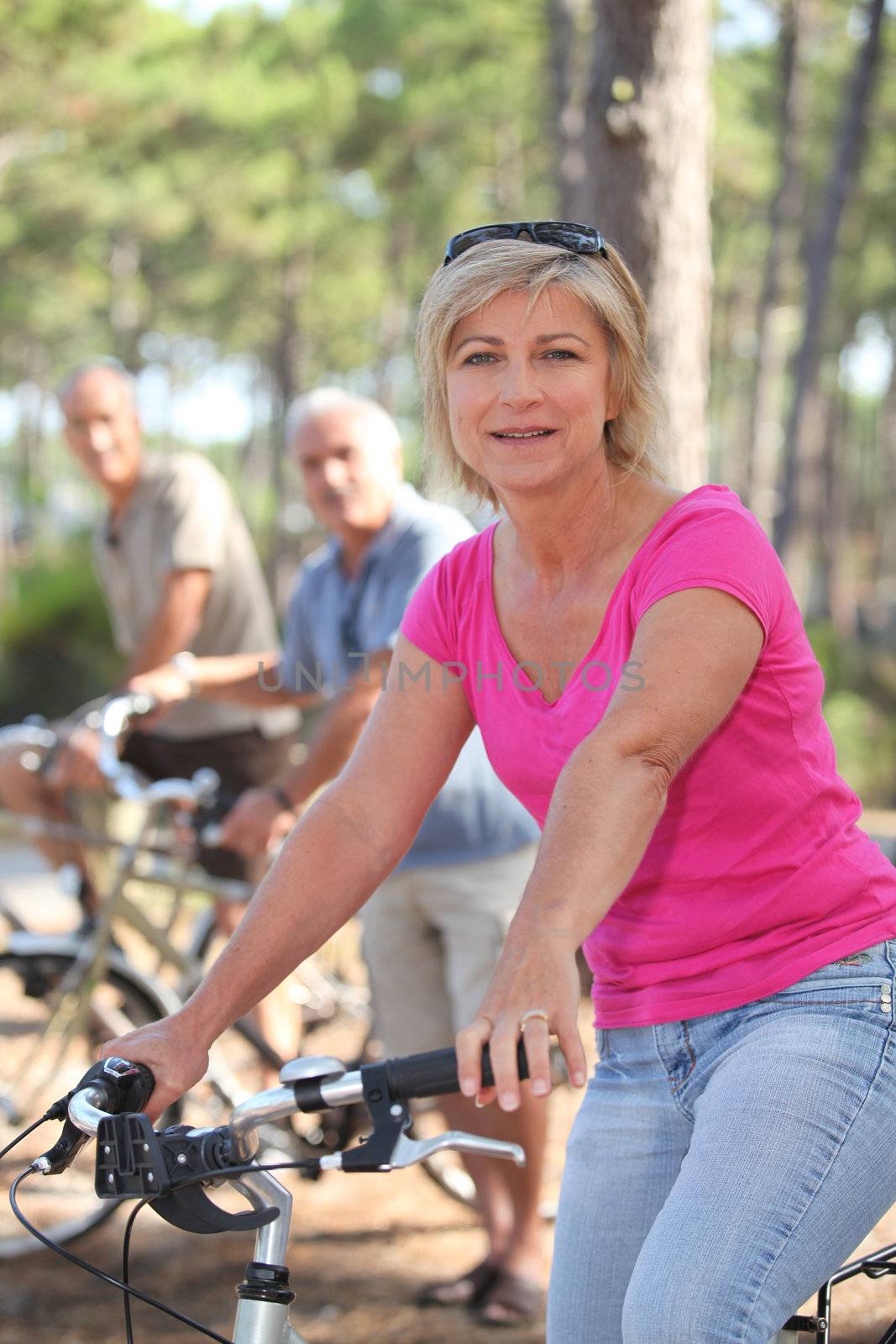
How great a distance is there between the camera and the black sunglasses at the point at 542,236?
1900 mm

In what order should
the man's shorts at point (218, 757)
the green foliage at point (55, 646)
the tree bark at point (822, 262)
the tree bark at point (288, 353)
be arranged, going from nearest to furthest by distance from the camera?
1. the man's shorts at point (218, 757)
2. the tree bark at point (822, 262)
3. the green foliage at point (55, 646)
4. the tree bark at point (288, 353)

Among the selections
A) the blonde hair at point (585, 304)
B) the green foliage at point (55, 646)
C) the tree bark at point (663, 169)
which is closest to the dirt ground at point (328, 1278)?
the blonde hair at point (585, 304)

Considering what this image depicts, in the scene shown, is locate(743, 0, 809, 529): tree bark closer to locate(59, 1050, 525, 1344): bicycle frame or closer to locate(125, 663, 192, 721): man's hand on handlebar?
locate(125, 663, 192, 721): man's hand on handlebar

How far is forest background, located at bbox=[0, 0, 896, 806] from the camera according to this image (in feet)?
17.9

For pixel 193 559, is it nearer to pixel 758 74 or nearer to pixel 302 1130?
pixel 302 1130

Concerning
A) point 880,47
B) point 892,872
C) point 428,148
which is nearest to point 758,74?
point 880,47

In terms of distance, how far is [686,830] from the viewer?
1.78 m

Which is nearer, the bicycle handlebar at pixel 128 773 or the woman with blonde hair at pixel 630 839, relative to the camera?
the woman with blonde hair at pixel 630 839

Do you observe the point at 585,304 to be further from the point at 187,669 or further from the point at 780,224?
the point at 780,224

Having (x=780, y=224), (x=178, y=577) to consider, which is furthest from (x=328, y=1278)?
(x=780, y=224)

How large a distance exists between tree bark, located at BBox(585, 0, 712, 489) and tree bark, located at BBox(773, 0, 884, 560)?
30.8 ft

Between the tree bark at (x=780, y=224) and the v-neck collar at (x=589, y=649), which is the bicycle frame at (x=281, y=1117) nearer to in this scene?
the v-neck collar at (x=589, y=649)

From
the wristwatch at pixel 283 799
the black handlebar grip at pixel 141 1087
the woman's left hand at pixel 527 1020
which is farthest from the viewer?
the wristwatch at pixel 283 799

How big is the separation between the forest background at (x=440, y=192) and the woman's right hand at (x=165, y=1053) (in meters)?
3.98
